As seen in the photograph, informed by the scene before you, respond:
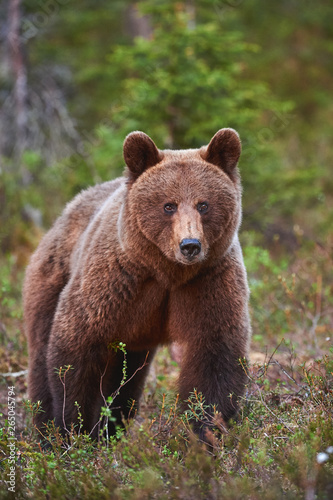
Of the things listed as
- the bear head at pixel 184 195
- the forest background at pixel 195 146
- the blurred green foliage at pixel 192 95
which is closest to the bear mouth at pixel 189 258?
the bear head at pixel 184 195

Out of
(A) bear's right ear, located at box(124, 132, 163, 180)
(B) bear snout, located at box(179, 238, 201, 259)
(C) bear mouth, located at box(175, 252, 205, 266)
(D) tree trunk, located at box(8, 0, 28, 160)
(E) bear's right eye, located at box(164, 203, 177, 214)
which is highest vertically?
(D) tree trunk, located at box(8, 0, 28, 160)

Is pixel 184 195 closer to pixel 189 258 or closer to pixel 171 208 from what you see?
pixel 171 208

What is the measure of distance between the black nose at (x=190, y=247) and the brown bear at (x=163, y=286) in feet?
0.24

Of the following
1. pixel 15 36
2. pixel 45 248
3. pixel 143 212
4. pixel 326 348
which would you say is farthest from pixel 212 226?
pixel 15 36

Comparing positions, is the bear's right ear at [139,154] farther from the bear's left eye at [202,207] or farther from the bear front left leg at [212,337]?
the bear front left leg at [212,337]

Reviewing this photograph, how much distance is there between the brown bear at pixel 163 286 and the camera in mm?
4348

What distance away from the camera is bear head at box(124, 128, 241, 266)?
421cm

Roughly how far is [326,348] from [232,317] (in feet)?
8.58

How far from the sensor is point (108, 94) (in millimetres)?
16578

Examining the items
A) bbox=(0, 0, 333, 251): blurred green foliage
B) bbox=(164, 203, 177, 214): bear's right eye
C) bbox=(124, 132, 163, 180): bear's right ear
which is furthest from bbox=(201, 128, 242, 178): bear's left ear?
bbox=(0, 0, 333, 251): blurred green foliage

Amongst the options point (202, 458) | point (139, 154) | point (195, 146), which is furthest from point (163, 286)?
point (195, 146)

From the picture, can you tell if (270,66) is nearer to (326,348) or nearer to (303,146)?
(303,146)

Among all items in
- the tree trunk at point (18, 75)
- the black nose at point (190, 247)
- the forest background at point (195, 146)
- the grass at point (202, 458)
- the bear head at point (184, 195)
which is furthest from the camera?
the tree trunk at point (18, 75)

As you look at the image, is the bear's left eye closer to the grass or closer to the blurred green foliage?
the grass
